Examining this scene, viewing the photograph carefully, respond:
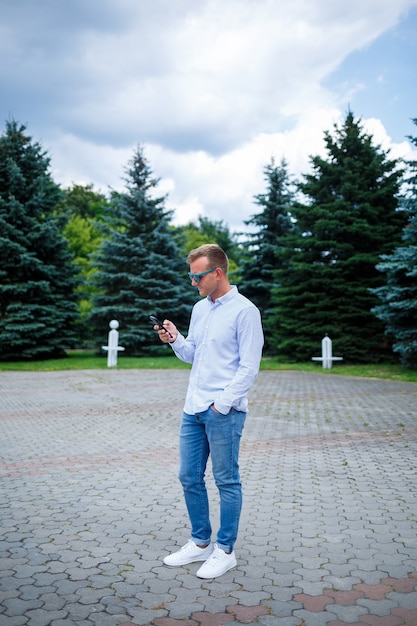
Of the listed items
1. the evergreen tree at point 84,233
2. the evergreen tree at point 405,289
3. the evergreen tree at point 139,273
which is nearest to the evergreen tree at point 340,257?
the evergreen tree at point 405,289

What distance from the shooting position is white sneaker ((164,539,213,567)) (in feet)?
11.0

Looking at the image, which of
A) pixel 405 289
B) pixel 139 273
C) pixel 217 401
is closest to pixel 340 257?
pixel 405 289

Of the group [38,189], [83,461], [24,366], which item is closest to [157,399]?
[83,461]

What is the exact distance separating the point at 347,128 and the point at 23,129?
15286 mm

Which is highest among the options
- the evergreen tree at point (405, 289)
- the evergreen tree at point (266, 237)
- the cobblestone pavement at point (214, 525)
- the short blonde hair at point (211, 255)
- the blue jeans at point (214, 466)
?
the evergreen tree at point (266, 237)

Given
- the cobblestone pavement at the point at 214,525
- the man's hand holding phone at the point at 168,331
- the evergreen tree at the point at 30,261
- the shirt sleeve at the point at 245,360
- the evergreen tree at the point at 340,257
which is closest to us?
the cobblestone pavement at the point at 214,525

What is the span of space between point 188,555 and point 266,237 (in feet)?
84.7

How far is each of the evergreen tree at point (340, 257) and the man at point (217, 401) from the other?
17.5 meters

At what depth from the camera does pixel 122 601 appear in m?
2.86

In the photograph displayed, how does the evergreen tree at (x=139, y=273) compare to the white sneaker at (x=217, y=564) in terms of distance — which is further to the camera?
the evergreen tree at (x=139, y=273)

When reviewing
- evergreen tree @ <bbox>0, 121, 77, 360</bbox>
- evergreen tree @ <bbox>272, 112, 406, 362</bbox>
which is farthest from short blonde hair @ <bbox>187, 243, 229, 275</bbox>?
evergreen tree @ <bbox>0, 121, 77, 360</bbox>

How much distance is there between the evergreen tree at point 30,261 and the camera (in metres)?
22.7

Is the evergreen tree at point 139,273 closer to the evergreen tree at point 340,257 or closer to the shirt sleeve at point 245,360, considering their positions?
the evergreen tree at point 340,257

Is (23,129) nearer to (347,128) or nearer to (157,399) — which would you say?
(347,128)
